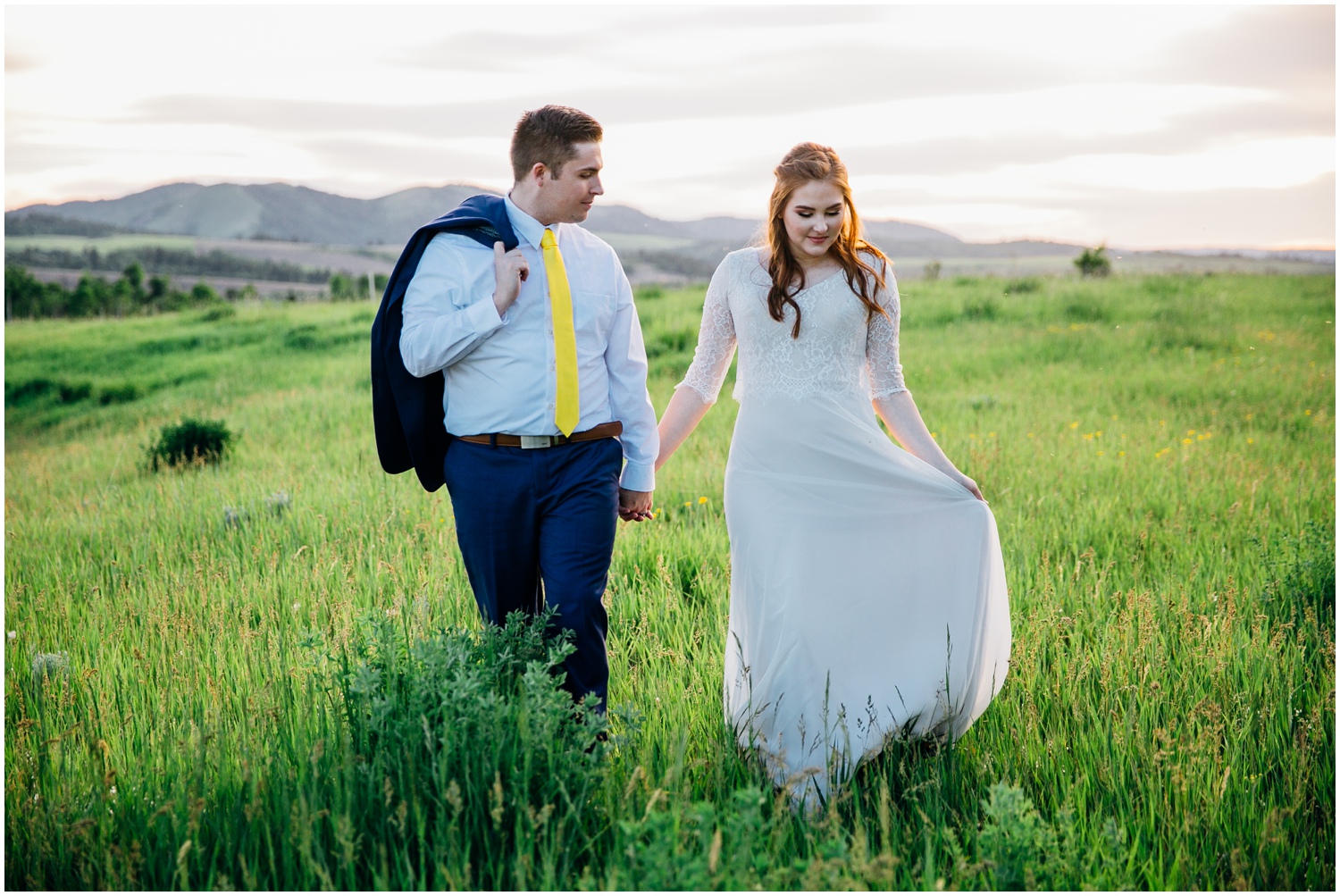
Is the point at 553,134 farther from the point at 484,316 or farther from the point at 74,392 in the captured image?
the point at 74,392

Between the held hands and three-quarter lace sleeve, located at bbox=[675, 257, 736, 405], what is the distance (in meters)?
0.82

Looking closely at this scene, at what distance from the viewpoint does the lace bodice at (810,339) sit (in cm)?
348

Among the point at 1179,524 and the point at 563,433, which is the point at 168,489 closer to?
the point at 563,433

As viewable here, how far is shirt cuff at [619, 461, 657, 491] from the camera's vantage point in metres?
3.59

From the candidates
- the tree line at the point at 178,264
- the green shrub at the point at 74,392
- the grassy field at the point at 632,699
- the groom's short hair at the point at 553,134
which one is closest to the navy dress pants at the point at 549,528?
the grassy field at the point at 632,699

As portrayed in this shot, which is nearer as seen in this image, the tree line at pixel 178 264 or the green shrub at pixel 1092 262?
the green shrub at pixel 1092 262

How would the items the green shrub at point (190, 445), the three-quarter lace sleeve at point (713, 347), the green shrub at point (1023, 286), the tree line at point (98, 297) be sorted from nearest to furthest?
the three-quarter lace sleeve at point (713, 347) < the green shrub at point (190, 445) < the green shrub at point (1023, 286) < the tree line at point (98, 297)

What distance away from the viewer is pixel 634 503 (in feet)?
11.8

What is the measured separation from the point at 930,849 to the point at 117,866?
221 centimetres

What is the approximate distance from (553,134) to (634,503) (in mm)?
1409

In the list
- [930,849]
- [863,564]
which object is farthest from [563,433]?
[930,849]

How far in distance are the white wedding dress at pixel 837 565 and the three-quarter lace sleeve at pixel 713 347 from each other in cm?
10

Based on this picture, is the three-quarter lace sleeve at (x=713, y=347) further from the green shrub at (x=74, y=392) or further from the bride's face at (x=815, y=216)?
the green shrub at (x=74, y=392)

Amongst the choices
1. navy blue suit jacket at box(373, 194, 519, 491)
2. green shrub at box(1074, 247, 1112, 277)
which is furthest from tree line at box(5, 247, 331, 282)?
navy blue suit jacket at box(373, 194, 519, 491)
